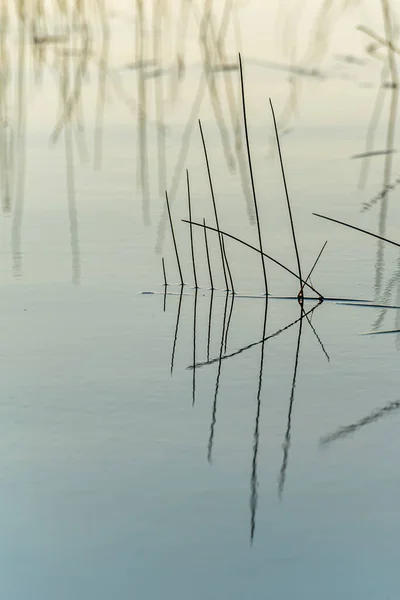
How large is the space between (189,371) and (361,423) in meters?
0.27

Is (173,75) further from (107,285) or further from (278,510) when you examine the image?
(278,510)

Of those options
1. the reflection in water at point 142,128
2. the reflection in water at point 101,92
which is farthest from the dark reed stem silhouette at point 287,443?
the reflection in water at point 101,92

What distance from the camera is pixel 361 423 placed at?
3.82ft

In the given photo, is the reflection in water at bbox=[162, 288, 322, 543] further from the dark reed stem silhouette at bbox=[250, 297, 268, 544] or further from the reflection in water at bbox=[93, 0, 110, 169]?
the reflection in water at bbox=[93, 0, 110, 169]

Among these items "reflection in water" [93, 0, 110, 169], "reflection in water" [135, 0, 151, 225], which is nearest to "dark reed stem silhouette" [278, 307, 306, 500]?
"reflection in water" [135, 0, 151, 225]

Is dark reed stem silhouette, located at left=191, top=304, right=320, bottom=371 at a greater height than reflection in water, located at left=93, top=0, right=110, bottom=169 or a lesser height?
lesser

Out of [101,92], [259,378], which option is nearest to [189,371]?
[259,378]

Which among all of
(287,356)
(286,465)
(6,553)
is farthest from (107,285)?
(6,553)

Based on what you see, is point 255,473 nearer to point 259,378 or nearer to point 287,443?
point 287,443

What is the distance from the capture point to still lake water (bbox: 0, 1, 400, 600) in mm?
896

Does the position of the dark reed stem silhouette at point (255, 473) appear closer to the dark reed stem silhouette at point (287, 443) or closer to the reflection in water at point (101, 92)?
the dark reed stem silhouette at point (287, 443)

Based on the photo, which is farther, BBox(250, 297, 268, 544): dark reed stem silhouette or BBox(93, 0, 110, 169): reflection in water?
BBox(93, 0, 110, 169): reflection in water

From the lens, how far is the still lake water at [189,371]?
0.90 meters

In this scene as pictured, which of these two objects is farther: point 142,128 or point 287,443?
point 142,128
